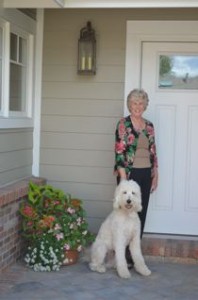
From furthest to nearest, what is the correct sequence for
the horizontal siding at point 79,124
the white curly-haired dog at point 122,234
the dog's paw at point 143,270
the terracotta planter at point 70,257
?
the horizontal siding at point 79,124, the terracotta planter at point 70,257, the dog's paw at point 143,270, the white curly-haired dog at point 122,234

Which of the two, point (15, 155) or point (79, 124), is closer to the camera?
point (15, 155)

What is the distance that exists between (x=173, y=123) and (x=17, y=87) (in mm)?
1620

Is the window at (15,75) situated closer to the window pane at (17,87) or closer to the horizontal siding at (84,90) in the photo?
the window pane at (17,87)

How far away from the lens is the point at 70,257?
5.00 metres

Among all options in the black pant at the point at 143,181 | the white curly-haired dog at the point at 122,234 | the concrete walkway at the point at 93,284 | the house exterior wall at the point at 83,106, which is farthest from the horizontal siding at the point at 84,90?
the concrete walkway at the point at 93,284

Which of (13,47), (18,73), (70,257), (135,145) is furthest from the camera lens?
(18,73)

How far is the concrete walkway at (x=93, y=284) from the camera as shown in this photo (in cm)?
421

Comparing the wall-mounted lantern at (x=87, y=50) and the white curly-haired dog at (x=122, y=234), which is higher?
the wall-mounted lantern at (x=87, y=50)

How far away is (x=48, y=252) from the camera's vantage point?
15.8 feet

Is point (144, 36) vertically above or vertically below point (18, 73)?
above

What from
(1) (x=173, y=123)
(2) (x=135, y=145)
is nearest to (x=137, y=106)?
(2) (x=135, y=145)

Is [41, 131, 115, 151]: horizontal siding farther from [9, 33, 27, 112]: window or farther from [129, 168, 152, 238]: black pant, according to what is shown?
[129, 168, 152, 238]: black pant

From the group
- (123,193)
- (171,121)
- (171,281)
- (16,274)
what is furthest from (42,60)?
(171,281)

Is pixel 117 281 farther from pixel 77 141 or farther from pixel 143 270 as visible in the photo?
pixel 77 141
